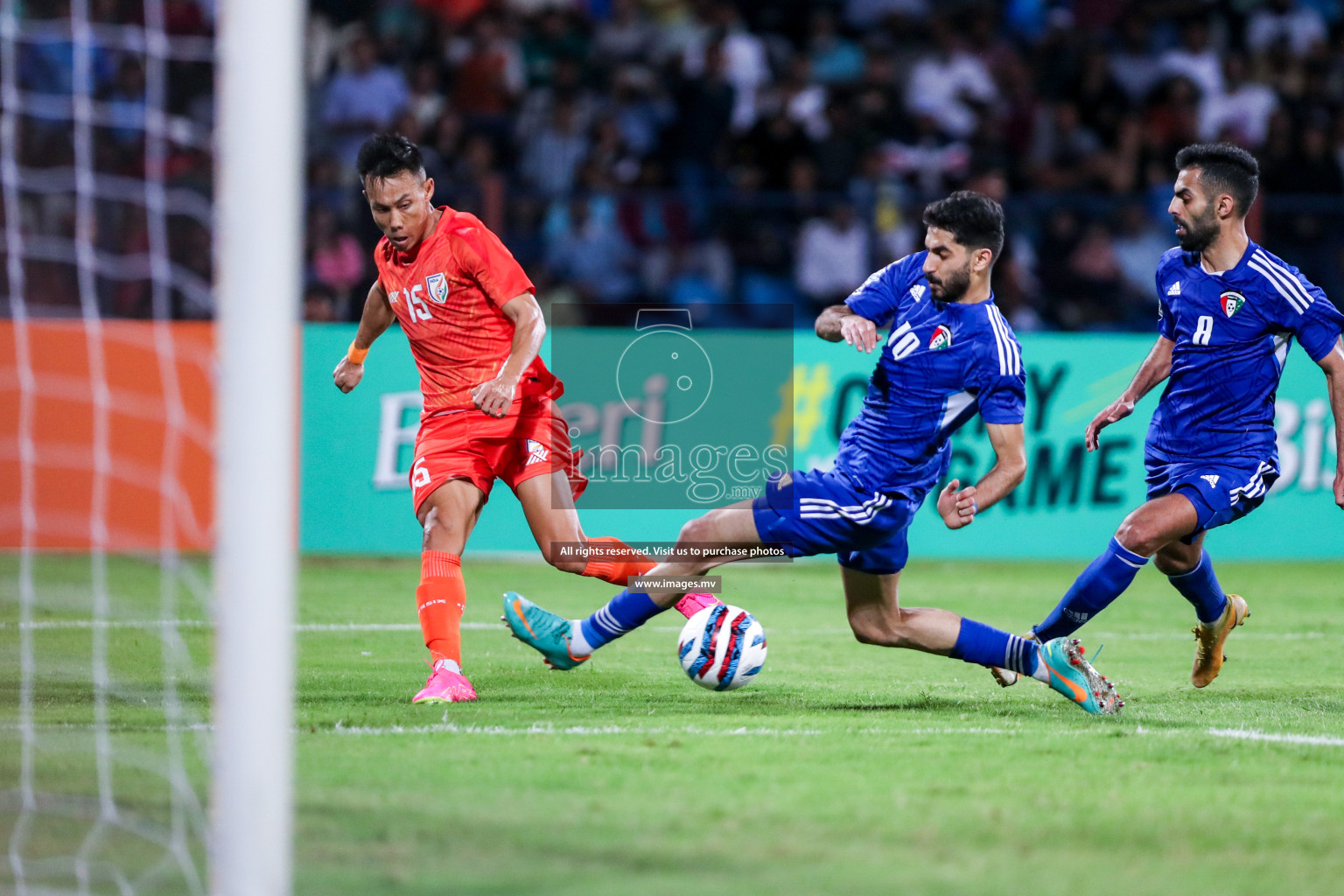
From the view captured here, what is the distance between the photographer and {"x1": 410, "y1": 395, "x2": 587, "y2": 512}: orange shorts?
6195 millimetres

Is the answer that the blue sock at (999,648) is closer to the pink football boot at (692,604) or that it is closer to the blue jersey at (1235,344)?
the pink football boot at (692,604)

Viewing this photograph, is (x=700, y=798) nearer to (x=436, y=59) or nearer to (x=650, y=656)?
(x=650, y=656)

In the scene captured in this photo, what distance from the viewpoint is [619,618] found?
6133 mm

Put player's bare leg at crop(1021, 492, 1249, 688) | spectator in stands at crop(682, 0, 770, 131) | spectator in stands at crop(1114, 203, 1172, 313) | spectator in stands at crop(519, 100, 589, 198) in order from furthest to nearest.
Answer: spectator in stands at crop(682, 0, 770, 131), spectator in stands at crop(519, 100, 589, 198), spectator in stands at crop(1114, 203, 1172, 313), player's bare leg at crop(1021, 492, 1249, 688)

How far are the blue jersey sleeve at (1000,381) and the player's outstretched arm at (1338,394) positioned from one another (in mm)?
1481

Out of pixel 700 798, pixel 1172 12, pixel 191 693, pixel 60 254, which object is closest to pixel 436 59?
pixel 60 254

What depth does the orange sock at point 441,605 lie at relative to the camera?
5879 mm

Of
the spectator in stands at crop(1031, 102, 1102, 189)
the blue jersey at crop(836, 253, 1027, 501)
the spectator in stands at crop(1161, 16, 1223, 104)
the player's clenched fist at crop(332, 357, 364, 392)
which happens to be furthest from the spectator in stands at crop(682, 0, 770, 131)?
the blue jersey at crop(836, 253, 1027, 501)

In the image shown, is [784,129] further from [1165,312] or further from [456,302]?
[456,302]

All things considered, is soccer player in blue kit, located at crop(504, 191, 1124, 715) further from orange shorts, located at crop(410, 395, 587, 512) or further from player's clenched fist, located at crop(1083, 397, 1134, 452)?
player's clenched fist, located at crop(1083, 397, 1134, 452)

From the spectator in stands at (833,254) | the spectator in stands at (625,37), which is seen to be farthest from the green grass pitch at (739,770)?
the spectator in stands at (625,37)

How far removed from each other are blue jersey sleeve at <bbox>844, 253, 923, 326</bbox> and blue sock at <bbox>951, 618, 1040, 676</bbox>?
1252 mm

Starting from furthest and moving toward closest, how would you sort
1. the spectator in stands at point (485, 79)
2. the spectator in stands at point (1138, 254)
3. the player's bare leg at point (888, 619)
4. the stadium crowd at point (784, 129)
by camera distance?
the spectator in stands at point (485, 79) < the spectator in stands at point (1138, 254) < the stadium crowd at point (784, 129) < the player's bare leg at point (888, 619)

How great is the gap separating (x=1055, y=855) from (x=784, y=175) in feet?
36.1
